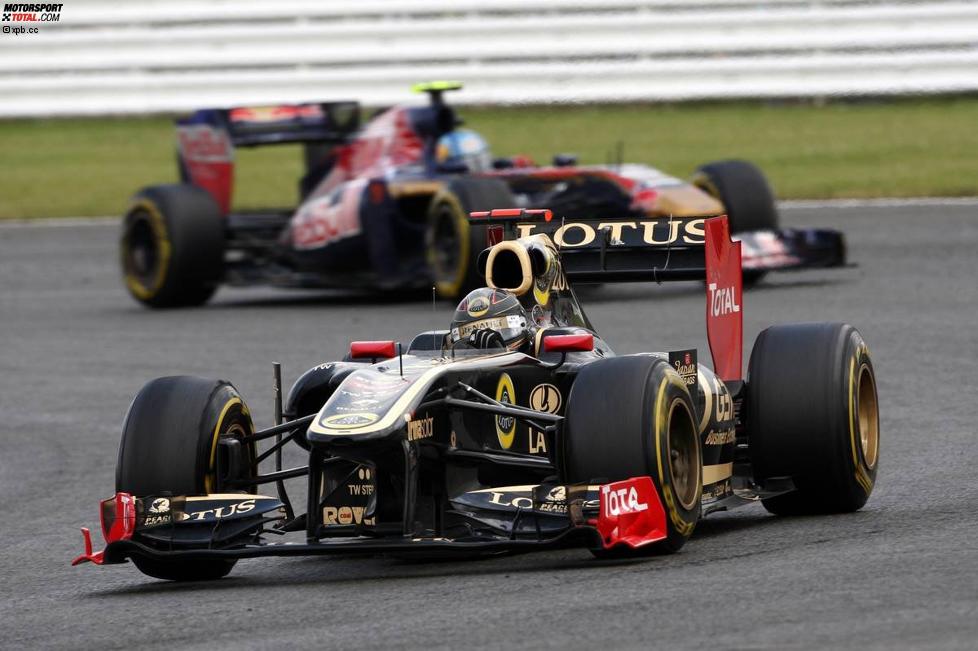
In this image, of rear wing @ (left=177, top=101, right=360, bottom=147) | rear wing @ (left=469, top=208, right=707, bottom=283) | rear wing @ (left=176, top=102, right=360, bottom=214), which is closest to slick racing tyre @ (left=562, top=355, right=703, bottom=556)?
rear wing @ (left=469, top=208, right=707, bottom=283)

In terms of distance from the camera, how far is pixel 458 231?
52.1 feet

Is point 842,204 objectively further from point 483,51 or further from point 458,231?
point 458,231

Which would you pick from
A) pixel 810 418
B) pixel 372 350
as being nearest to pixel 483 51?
pixel 372 350

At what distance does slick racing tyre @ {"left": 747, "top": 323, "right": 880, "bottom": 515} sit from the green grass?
569 inches

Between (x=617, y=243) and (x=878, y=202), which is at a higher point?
(x=617, y=243)

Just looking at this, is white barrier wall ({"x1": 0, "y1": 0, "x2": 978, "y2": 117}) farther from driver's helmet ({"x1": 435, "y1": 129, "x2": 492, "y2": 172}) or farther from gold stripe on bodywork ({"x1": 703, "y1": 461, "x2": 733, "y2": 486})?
gold stripe on bodywork ({"x1": 703, "y1": 461, "x2": 733, "y2": 486})

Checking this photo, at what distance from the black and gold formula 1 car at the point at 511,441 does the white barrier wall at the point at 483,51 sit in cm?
1800

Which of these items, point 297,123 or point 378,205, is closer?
point 378,205

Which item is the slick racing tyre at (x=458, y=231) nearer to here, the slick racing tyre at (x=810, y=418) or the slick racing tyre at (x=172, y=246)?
the slick racing tyre at (x=172, y=246)

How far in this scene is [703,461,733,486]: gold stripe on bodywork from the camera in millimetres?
7785

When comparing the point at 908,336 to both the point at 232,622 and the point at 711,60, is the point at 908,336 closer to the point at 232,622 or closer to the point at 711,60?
the point at 232,622

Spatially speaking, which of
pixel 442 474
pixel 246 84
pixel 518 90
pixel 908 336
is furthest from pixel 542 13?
pixel 442 474

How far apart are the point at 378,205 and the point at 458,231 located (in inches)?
50.0

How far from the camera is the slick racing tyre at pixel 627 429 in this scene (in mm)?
6863
